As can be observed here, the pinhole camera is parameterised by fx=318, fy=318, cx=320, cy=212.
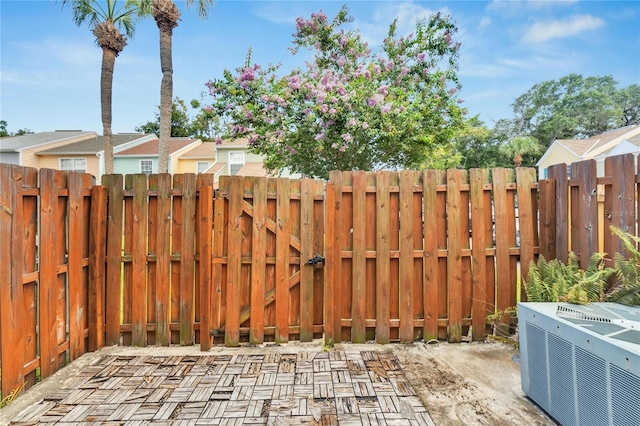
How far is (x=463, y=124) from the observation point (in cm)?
931

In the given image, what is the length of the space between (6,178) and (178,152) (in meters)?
17.9

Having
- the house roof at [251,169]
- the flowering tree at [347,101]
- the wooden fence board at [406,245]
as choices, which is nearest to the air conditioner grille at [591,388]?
the wooden fence board at [406,245]

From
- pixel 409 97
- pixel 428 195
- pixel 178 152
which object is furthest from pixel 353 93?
Result: pixel 178 152

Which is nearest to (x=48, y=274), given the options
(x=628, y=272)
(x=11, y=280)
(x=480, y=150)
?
(x=11, y=280)

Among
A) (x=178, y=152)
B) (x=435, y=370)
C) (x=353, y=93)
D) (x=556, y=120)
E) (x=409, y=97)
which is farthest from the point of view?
(x=556, y=120)

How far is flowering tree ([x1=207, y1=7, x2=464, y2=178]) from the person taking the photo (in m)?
7.32

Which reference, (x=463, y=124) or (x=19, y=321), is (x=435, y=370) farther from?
(x=463, y=124)

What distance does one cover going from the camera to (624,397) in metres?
1.46

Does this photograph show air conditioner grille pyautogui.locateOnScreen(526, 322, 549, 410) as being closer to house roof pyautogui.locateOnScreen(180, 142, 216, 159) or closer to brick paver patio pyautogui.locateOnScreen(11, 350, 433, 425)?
brick paver patio pyautogui.locateOnScreen(11, 350, 433, 425)

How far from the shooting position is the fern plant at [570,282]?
229 cm

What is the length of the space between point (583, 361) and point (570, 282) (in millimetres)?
1011

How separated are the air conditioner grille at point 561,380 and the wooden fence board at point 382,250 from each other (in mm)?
1400

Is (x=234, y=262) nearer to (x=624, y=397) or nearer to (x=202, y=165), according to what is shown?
(x=624, y=397)

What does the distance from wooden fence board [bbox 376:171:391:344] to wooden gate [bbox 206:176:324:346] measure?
561 millimetres
